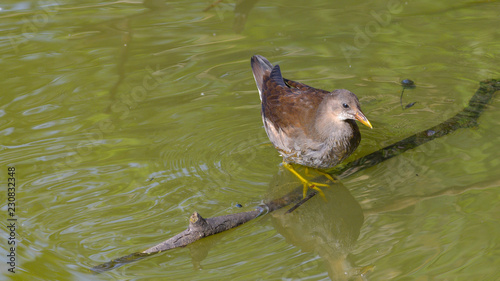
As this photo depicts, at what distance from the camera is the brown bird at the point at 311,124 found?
5359 millimetres

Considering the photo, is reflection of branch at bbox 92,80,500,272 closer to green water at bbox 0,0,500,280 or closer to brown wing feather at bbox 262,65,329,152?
green water at bbox 0,0,500,280

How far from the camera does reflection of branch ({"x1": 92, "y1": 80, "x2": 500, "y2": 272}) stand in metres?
4.56

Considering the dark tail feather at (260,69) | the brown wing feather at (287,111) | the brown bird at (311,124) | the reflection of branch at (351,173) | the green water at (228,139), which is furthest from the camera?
the dark tail feather at (260,69)

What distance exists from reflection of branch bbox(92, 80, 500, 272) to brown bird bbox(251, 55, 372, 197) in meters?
0.30

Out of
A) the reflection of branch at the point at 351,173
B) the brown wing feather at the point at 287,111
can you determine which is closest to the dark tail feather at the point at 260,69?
the brown wing feather at the point at 287,111

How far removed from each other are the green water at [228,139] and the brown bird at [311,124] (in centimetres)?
31

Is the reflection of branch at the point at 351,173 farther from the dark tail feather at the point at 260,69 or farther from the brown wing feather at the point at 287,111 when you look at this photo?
the dark tail feather at the point at 260,69

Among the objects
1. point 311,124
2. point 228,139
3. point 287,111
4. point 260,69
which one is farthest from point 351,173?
point 260,69

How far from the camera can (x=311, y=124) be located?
5.59 metres

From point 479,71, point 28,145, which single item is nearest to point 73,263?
point 28,145

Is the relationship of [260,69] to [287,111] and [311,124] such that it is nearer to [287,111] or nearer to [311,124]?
[287,111]

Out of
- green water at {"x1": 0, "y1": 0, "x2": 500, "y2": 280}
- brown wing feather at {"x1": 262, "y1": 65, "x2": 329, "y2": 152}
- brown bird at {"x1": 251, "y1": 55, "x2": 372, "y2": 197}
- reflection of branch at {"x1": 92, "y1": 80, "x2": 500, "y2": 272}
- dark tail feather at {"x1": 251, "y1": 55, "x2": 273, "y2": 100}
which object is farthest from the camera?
dark tail feather at {"x1": 251, "y1": 55, "x2": 273, "y2": 100}

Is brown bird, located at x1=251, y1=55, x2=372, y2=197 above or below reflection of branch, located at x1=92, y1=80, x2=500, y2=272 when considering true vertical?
above

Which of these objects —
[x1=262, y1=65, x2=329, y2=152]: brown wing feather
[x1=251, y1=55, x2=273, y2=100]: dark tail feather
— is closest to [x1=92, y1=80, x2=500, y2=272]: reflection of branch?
[x1=262, y1=65, x2=329, y2=152]: brown wing feather
